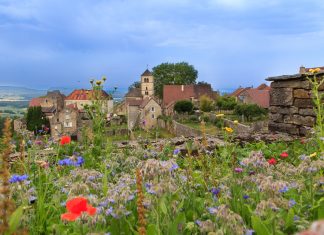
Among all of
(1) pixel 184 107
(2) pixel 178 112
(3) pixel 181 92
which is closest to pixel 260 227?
(1) pixel 184 107

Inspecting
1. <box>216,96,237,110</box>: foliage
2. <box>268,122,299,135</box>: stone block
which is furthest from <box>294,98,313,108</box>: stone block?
<box>216,96,237,110</box>: foliage

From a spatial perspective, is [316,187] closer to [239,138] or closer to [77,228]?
[77,228]

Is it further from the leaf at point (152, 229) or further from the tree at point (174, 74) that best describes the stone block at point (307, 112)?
the tree at point (174, 74)

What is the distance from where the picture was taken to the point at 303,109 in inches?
352

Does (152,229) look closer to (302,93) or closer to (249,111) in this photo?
(302,93)

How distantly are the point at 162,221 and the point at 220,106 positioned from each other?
81976mm

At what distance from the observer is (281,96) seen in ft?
31.4

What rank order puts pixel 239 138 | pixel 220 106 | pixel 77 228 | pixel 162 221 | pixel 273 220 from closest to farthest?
pixel 273 220 < pixel 77 228 < pixel 162 221 < pixel 239 138 < pixel 220 106

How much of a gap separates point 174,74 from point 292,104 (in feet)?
323

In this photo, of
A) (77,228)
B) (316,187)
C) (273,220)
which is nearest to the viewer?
(273,220)

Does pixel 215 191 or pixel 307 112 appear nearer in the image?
pixel 215 191

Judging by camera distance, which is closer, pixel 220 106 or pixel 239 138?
pixel 239 138

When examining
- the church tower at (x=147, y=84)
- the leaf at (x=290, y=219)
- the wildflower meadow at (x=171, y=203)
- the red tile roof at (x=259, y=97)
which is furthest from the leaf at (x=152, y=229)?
the church tower at (x=147, y=84)

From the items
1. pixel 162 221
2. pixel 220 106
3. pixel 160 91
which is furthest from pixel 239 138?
pixel 160 91
